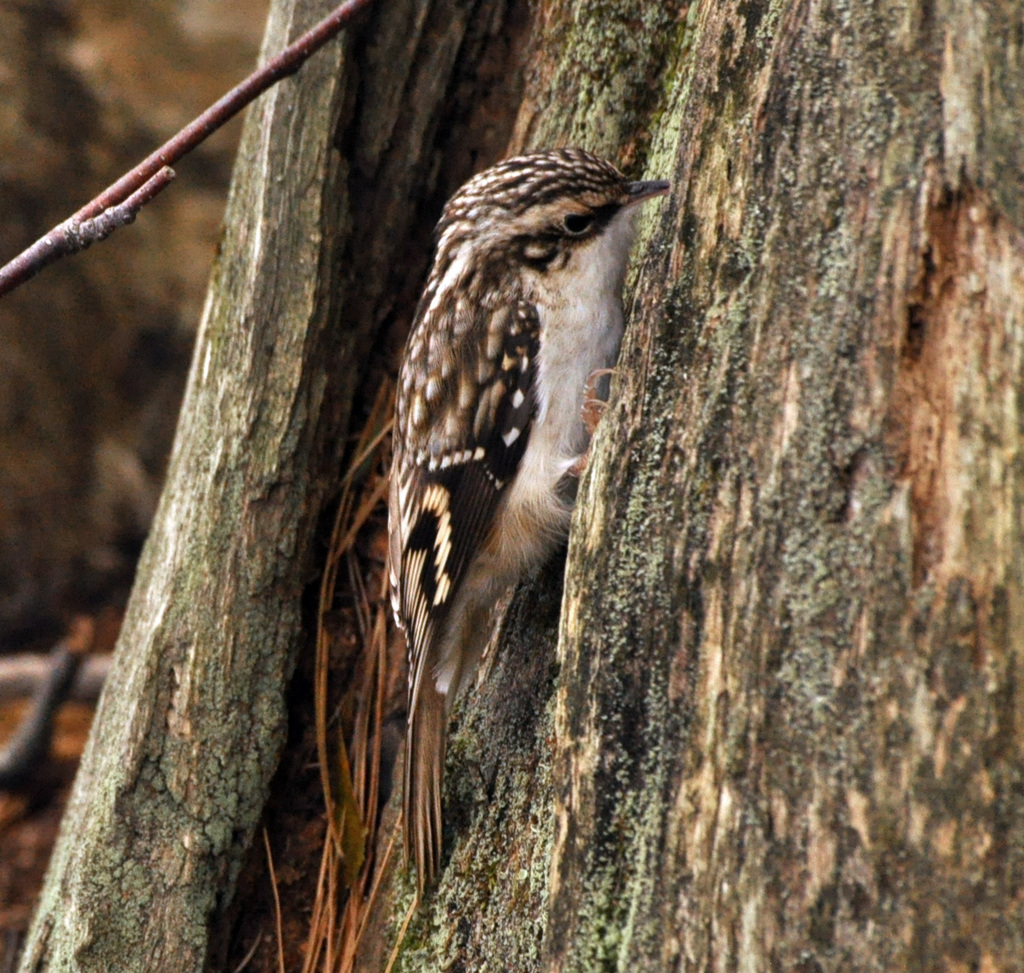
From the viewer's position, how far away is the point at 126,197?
2.20 meters

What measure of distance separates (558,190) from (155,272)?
3670mm

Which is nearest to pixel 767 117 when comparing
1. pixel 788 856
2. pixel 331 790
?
pixel 788 856

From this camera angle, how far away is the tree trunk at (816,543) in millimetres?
1603

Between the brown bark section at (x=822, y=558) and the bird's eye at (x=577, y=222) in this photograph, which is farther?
the bird's eye at (x=577, y=222)

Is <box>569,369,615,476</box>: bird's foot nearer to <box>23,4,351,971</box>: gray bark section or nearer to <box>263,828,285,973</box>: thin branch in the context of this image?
<box>23,4,351,971</box>: gray bark section

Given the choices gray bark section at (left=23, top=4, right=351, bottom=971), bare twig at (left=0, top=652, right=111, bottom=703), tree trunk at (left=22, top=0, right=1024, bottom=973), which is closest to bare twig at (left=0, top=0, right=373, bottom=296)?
gray bark section at (left=23, top=4, right=351, bottom=971)

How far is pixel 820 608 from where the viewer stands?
1.73 metres

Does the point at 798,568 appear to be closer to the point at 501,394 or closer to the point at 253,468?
the point at 501,394

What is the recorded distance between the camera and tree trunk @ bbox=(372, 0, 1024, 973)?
63.1 inches

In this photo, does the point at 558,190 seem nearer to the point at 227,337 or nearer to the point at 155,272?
the point at 227,337

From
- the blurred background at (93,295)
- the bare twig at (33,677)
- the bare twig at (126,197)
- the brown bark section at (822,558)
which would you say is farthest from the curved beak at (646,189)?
the blurred background at (93,295)

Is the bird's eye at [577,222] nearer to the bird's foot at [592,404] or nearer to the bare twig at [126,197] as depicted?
the bird's foot at [592,404]

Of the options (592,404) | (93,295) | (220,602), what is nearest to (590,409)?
(592,404)

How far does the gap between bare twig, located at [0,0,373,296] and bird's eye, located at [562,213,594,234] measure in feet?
2.33
